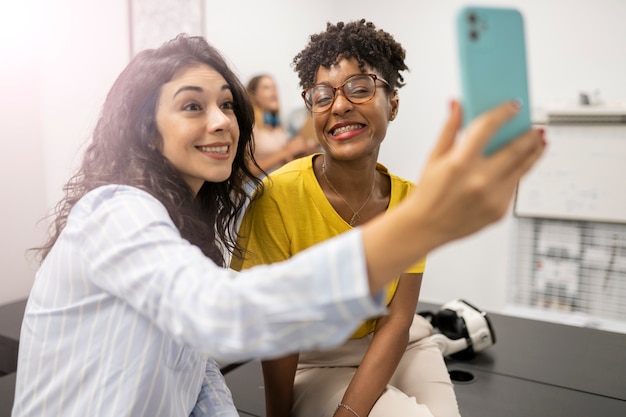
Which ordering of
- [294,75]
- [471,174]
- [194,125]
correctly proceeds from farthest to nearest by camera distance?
[294,75], [194,125], [471,174]

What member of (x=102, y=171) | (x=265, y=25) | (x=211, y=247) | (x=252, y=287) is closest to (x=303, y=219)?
(x=211, y=247)

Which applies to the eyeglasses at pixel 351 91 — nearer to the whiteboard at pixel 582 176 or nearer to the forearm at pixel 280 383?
the forearm at pixel 280 383

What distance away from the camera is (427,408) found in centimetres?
128

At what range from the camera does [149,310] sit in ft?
2.05

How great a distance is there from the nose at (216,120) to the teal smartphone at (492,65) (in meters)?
0.55

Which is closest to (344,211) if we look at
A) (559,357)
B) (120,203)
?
(120,203)

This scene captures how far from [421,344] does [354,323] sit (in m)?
1.10

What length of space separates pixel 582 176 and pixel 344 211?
7.71 ft

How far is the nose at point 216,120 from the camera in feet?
3.20

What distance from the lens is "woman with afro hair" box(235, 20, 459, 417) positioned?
1252 millimetres

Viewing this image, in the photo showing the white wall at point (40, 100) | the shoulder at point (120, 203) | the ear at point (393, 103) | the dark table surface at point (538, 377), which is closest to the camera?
the shoulder at point (120, 203)

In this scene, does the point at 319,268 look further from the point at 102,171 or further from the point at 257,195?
the point at 257,195

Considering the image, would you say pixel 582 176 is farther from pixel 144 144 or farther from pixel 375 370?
pixel 144 144

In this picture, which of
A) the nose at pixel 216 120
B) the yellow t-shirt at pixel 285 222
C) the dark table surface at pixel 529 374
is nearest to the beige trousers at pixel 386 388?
the dark table surface at pixel 529 374
